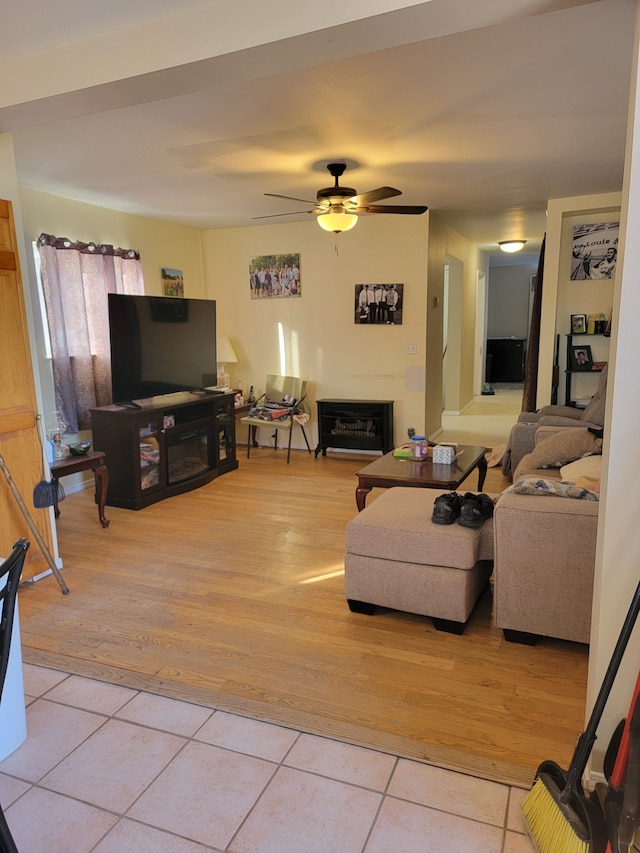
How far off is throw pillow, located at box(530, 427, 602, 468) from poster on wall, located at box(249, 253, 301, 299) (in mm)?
3280

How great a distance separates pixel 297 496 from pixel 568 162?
10.2 feet

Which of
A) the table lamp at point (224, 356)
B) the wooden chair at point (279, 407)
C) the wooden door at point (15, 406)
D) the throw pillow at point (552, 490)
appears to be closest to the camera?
the throw pillow at point (552, 490)

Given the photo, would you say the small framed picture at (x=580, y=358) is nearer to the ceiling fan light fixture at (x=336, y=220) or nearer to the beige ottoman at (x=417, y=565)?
the ceiling fan light fixture at (x=336, y=220)

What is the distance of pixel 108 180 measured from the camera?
13.4ft

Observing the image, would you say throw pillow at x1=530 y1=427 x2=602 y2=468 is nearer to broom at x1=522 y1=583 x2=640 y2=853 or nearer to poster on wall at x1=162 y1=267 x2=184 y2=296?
broom at x1=522 y1=583 x2=640 y2=853

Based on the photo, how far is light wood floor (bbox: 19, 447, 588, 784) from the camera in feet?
6.26

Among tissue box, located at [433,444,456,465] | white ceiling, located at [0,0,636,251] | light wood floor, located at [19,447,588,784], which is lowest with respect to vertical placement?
light wood floor, located at [19,447,588,784]

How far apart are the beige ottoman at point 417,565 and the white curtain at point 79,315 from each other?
3.00m

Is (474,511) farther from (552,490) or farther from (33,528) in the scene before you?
(33,528)

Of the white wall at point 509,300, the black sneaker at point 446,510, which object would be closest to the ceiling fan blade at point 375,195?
the black sneaker at point 446,510

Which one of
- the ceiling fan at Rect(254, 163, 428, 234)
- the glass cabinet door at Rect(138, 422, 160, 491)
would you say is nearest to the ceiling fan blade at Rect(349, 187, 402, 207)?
the ceiling fan at Rect(254, 163, 428, 234)

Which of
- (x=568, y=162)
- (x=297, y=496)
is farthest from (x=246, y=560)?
(x=568, y=162)

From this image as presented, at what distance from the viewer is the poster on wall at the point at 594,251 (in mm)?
5094

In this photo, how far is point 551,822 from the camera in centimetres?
139
